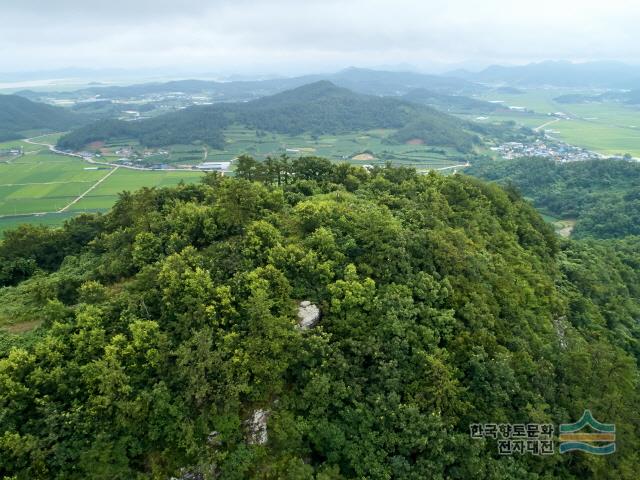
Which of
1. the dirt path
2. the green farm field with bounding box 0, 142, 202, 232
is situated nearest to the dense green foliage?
the green farm field with bounding box 0, 142, 202, 232

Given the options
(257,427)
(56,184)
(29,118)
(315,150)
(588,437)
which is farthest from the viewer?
(29,118)

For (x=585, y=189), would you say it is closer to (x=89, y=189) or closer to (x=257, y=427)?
(x=257, y=427)

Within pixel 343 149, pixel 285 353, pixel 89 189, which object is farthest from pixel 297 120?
pixel 285 353

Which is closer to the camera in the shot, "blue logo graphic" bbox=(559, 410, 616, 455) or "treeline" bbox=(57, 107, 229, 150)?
"blue logo graphic" bbox=(559, 410, 616, 455)

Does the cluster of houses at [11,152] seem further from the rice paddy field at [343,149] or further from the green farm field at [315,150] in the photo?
the rice paddy field at [343,149]

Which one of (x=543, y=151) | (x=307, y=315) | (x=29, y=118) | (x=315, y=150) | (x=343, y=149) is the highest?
(x=29, y=118)

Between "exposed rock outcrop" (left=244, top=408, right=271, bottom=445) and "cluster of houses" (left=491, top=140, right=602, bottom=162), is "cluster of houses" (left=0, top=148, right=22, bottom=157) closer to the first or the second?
"exposed rock outcrop" (left=244, top=408, right=271, bottom=445)
